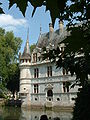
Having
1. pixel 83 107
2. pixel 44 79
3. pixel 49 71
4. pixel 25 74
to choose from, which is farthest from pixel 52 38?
pixel 83 107

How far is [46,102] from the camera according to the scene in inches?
1158

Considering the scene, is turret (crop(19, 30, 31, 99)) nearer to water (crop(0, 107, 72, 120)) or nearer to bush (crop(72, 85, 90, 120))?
water (crop(0, 107, 72, 120))

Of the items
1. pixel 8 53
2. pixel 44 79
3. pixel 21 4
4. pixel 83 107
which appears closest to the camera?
pixel 21 4

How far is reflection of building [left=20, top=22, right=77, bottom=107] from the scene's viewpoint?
28.5 meters

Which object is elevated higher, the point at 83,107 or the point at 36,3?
the point at 36,3

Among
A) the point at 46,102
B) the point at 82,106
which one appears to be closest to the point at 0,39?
the point at 46,102

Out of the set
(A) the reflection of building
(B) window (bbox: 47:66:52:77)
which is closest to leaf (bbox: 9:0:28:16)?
(A) the reflection of building

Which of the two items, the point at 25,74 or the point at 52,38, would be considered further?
the point at 25,74

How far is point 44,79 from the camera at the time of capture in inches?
1189

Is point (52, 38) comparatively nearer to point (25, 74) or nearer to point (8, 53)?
point (25, 74)

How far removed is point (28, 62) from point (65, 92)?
741 cm

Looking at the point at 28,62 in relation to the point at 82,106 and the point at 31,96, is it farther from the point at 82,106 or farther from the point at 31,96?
the point at 82,106

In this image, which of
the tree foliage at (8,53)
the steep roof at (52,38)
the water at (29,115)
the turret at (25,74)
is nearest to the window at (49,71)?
the steep roof at (52,38)

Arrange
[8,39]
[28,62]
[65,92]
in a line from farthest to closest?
[8,39] → [28,62] → [65,92]
